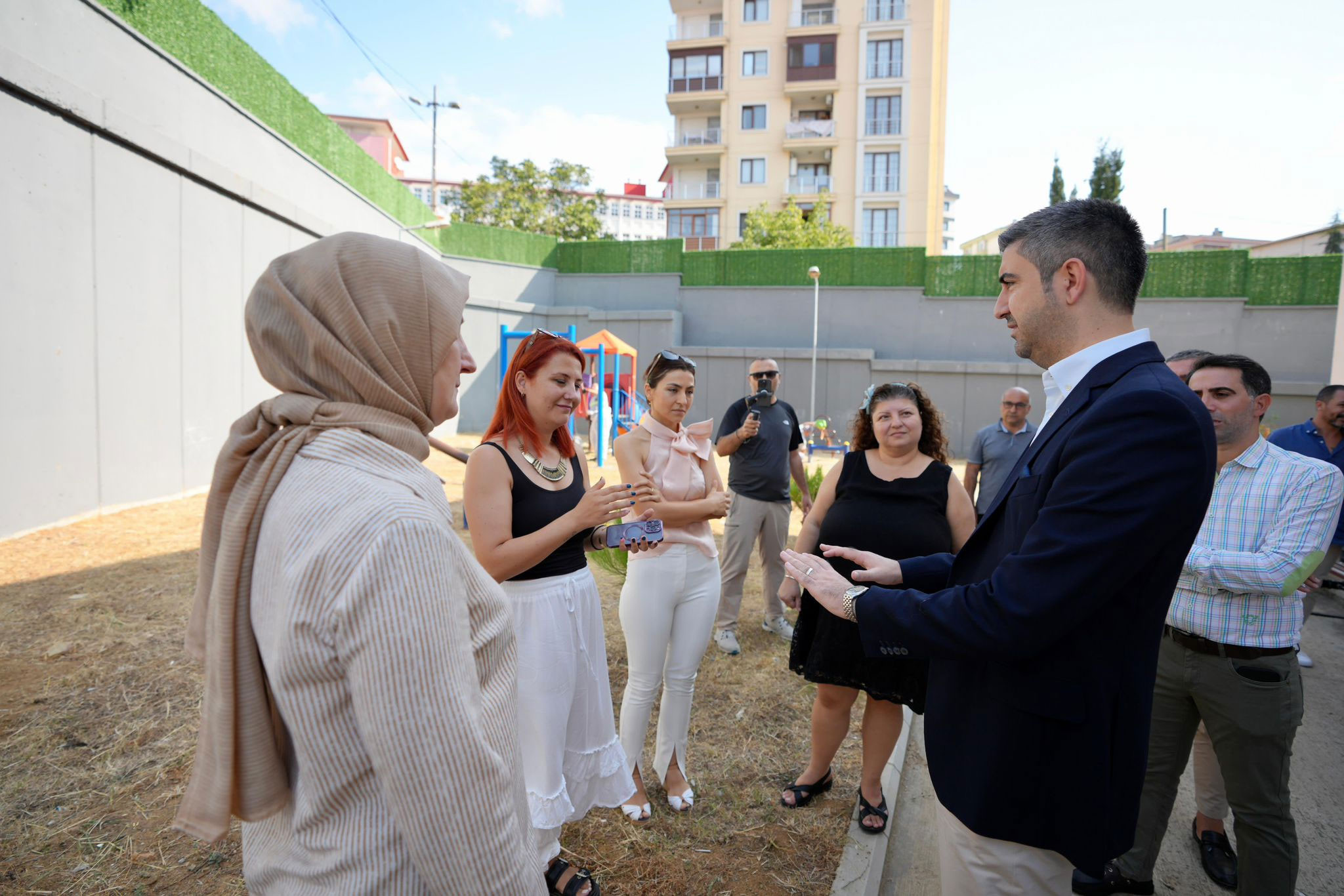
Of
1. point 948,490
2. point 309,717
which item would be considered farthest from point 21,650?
point 948,490

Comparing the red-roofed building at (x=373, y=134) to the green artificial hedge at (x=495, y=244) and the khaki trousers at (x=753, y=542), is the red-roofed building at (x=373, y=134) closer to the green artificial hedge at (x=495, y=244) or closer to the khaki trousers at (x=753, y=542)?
the green artificial hedge at (x=495, y=244)

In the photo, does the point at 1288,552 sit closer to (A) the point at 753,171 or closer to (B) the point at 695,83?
(A) the point at 753,171

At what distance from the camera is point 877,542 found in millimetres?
3076

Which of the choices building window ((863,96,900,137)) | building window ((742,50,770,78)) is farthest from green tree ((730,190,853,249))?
building window ((742,50,770,78))

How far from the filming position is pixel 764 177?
35.4 metres

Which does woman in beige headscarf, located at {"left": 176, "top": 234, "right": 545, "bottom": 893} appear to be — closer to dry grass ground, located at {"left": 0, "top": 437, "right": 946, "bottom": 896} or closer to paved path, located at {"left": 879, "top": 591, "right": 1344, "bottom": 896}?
dry grass ground, located at {"left": 0, "top": 437, "right": 946, "bottom": 896}

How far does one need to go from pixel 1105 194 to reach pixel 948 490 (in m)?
36.4

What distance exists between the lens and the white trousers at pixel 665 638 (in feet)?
10.3

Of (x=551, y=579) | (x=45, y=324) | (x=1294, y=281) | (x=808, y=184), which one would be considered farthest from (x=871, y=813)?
(x=808, y=184)

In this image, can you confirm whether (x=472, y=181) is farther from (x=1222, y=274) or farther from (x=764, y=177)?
(x=1222, y=274)

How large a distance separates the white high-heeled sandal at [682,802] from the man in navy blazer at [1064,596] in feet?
5.37

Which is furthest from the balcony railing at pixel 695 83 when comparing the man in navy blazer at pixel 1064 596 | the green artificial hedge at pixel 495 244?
the man in navy blazer at pixel 1064 596

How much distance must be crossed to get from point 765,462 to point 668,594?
269 centimetres

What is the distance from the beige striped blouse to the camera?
0.98 m
